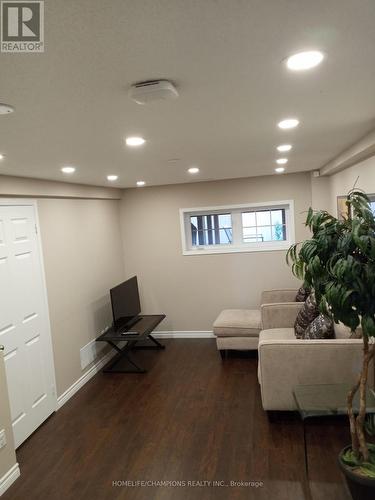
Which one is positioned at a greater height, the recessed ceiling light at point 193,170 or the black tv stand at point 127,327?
the recessed ceiling light at point 193,170

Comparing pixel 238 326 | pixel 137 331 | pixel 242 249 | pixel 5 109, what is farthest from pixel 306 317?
pixel 5 109

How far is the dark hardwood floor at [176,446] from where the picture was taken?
2512 mm

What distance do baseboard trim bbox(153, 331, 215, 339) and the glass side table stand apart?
292 cm

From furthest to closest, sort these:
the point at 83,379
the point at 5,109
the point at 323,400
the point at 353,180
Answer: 1. the point at 83,379
2. the point at 353,180
3. the point at 323,400
4. the point at 5,109

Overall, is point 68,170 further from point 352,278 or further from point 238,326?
point 238,326

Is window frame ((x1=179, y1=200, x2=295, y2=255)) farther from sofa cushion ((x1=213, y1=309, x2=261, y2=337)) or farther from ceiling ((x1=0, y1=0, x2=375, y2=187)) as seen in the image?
ceiling ((x1=0, y1=0, x2=375, y2=187))

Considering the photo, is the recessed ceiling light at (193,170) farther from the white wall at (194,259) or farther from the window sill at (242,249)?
the window sill at (242,249)

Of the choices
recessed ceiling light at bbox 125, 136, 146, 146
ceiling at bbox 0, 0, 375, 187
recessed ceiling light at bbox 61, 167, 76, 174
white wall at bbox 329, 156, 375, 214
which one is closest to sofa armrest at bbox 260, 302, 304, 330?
white wall at bbox 329, 156, 375, 214

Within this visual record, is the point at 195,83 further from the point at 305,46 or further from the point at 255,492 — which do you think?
the point at 255,492

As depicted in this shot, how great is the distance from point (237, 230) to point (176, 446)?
3381 mm

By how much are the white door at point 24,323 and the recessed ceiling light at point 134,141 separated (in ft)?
5.21

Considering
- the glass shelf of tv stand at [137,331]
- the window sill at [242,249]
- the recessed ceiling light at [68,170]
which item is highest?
the recessed ceiling light at [68,170]

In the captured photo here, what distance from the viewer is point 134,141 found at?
222 centimetres

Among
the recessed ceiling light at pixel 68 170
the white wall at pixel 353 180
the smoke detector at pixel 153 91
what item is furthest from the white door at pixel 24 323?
the white wall at pixel 353 180
